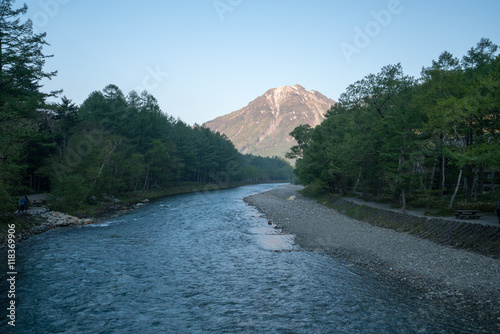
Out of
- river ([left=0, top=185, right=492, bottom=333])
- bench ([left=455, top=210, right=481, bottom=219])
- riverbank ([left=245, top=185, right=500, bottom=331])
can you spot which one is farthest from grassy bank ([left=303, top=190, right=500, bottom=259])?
river ([left=0, top=185, right=492, bottom=333])

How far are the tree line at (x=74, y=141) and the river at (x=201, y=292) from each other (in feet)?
37.2

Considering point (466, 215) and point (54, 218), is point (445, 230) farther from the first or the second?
point (54, 218)

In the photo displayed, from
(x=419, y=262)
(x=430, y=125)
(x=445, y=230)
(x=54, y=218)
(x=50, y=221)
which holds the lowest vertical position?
(x=419, y=262)

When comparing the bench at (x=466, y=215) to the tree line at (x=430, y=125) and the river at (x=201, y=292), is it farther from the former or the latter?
the river at (x=201, y=292)

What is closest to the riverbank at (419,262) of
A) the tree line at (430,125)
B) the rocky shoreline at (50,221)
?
the tree line at (430,125)

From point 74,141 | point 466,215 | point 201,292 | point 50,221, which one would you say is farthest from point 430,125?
point 74,141

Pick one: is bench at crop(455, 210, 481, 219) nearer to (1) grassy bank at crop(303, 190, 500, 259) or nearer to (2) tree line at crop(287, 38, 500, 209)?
(1) grassy bank at crop(303, 190, 500, 259)

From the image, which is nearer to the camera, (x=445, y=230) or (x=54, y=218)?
(x=445, y=230)

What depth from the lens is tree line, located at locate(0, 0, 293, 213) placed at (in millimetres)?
28516

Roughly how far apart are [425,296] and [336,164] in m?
40.5

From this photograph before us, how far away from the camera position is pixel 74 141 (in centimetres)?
4862

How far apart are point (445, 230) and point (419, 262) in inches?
263

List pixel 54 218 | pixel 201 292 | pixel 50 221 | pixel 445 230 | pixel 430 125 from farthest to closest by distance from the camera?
pixel 54 218 < pixel 50 221 < pixel 430 125 < pixel 445 230 < pixel 201 292

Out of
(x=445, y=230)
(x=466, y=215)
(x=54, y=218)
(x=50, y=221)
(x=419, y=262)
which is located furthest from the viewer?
(x=54, y=218)
